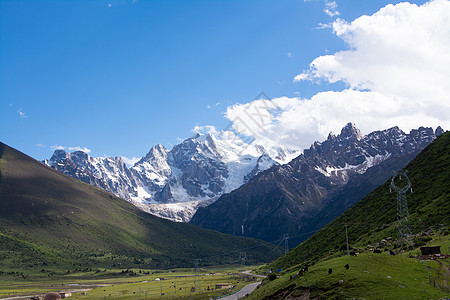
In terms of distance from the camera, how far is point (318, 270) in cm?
5934

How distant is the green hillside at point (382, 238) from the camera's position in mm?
52847

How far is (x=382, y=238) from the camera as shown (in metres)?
108

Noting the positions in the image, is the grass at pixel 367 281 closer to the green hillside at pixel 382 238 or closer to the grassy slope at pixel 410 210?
the green hillside at pixel 382 238

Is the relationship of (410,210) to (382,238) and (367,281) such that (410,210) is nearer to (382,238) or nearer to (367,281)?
(382,238)

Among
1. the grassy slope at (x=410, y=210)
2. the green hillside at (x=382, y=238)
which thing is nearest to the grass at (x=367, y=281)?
the green hillside at (x=382, y=238)

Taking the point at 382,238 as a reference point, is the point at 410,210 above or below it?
above

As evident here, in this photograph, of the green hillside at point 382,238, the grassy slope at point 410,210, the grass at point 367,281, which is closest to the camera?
the grass at point 367,281

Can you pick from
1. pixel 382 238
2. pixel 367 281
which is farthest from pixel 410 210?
pixel 367 281

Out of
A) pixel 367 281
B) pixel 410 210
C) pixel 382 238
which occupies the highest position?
pixel 410 210

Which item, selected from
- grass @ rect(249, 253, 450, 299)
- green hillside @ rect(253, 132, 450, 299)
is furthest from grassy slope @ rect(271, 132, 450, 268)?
grass @ rect(249, 253, 450, 299)

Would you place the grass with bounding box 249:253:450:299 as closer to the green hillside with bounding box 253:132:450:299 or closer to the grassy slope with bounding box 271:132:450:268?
the green hillside with bounding box 253:132:450:299

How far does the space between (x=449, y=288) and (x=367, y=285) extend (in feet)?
35.9

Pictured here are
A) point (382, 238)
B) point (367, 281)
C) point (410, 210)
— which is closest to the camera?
point (367, 281)

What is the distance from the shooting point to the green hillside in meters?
52.8
